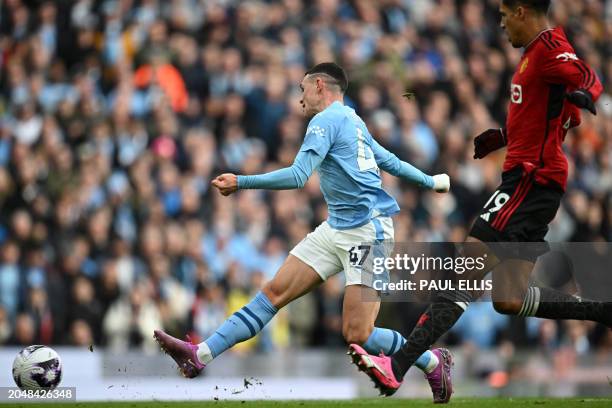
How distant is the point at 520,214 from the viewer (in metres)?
8.49

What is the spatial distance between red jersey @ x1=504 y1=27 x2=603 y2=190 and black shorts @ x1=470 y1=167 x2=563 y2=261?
8cm

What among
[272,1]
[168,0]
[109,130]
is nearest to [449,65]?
[272,1]

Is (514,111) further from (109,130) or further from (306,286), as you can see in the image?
(109,130)

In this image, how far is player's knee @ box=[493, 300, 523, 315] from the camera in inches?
338

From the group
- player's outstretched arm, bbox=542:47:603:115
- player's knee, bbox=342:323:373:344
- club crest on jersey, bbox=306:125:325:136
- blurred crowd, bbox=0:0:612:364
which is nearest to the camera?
player's outstretched arm, bbox=542:47:603:115

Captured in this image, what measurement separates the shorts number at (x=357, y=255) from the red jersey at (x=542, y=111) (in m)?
1.24

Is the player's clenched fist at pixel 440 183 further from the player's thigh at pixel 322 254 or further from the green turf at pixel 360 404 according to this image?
the green turf at pixel 360 404

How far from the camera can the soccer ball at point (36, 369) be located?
972cm

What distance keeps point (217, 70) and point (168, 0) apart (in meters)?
1.61

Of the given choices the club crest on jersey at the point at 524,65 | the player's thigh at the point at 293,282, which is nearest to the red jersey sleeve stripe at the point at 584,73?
the club crest on jersey at the point at 524,65

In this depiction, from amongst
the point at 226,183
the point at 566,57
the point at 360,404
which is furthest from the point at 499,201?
the point at 360,404

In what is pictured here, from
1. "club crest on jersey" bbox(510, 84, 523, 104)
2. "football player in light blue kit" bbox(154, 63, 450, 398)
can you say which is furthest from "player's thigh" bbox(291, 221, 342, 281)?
"club crest on jersey" bbox(510, 84, 523, 104)

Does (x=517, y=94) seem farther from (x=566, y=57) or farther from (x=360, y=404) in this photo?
(x=360, y=404)

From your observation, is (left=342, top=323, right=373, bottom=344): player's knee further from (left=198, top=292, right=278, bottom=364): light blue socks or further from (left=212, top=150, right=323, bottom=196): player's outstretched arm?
(left=212, top=150, right=323, bottom=196): player's outstretched arm
